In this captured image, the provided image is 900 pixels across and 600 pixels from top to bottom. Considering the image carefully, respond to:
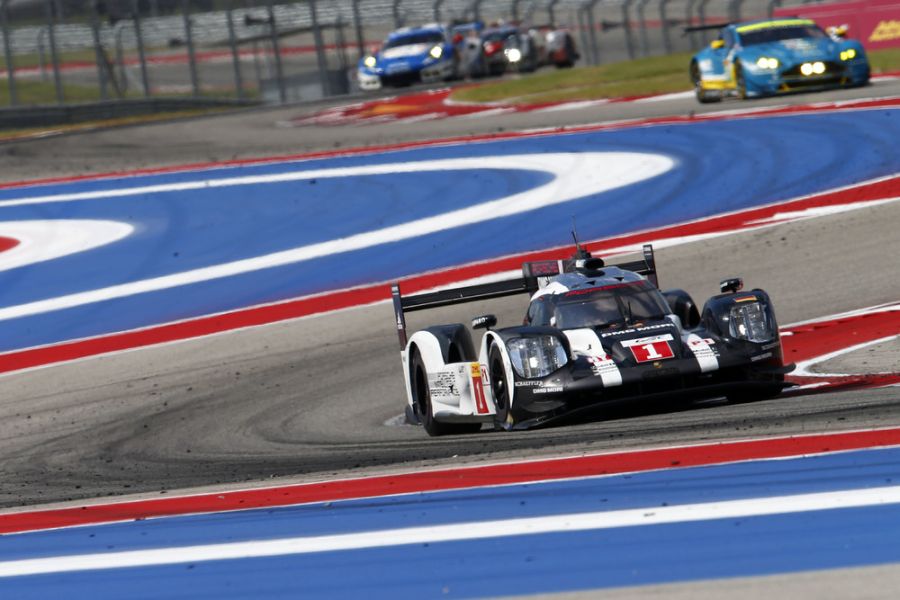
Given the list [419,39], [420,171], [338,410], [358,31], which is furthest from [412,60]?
[338,410]

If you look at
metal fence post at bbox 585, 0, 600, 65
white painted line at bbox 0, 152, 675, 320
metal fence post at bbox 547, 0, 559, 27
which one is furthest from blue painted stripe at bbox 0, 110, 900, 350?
metal fence post at bbox 547, 0, 559, 27

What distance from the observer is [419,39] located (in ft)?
109

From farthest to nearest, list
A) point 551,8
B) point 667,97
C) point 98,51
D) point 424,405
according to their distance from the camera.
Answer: point 551,8 → point 98,51 → point 667,97 → point 424,405

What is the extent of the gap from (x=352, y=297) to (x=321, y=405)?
3.78m

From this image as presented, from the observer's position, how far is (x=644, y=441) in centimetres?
775

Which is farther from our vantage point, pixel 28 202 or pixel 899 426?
pixel 28 202

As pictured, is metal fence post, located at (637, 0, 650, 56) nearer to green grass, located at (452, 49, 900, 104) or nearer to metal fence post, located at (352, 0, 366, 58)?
green grass, located at (452, 49, 900, 104)

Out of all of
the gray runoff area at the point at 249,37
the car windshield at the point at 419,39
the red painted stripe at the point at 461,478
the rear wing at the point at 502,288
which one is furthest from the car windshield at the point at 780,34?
the red painted stripe at the point at 461,478

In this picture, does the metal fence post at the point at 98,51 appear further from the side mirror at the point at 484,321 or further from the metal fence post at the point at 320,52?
the side mirror at the point at 484,321

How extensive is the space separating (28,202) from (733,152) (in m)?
10.0

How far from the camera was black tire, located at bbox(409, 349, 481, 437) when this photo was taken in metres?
10.2

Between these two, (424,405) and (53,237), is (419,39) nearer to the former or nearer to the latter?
(53,237)

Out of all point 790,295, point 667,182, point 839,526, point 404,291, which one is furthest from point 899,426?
point 667,182

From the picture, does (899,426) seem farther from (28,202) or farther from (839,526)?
(28,202)
